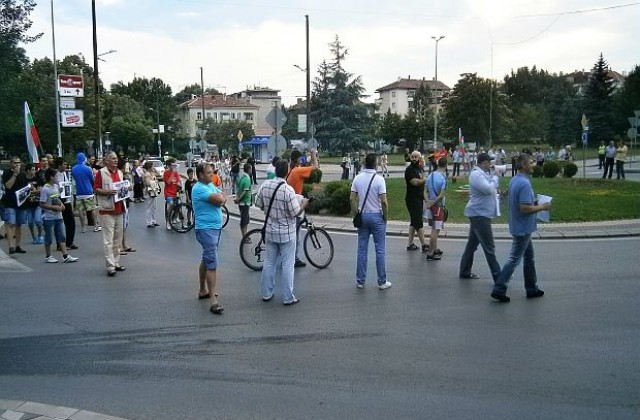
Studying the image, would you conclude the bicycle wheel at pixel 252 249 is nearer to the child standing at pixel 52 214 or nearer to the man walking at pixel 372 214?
the man walking at pixel 372 214

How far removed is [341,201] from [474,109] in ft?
214

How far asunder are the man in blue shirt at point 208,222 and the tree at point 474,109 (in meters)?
74.5

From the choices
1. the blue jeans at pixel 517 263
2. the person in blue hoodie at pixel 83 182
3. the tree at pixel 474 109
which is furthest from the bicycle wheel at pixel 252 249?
the tree at pixel 474 109

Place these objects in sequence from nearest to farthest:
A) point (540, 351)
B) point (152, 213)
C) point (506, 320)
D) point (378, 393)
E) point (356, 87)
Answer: point (378, 393), point (540, 351), point (506, 320), point (152, 213), point (356, 87)

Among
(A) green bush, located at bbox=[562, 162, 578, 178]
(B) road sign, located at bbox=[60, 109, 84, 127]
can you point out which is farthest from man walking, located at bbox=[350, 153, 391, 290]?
(B) road sign, located at bbox=[60, 109, 84, 127]

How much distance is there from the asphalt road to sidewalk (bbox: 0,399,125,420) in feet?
0.53

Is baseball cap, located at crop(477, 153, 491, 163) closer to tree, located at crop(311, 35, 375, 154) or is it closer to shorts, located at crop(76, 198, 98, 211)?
shorts, located at crop(76, 198, 98, 211)

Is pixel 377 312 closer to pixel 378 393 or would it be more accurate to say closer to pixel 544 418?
pixel 378 393

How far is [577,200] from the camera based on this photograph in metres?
19.0

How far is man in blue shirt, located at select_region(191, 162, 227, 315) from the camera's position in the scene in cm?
788

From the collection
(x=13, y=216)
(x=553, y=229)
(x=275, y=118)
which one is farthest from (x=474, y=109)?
(x=13, y=216)

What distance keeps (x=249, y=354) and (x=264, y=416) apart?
1485mm

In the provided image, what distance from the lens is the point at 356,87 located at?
72.7 m

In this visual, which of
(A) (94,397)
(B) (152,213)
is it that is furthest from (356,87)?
(A) (94,397)
